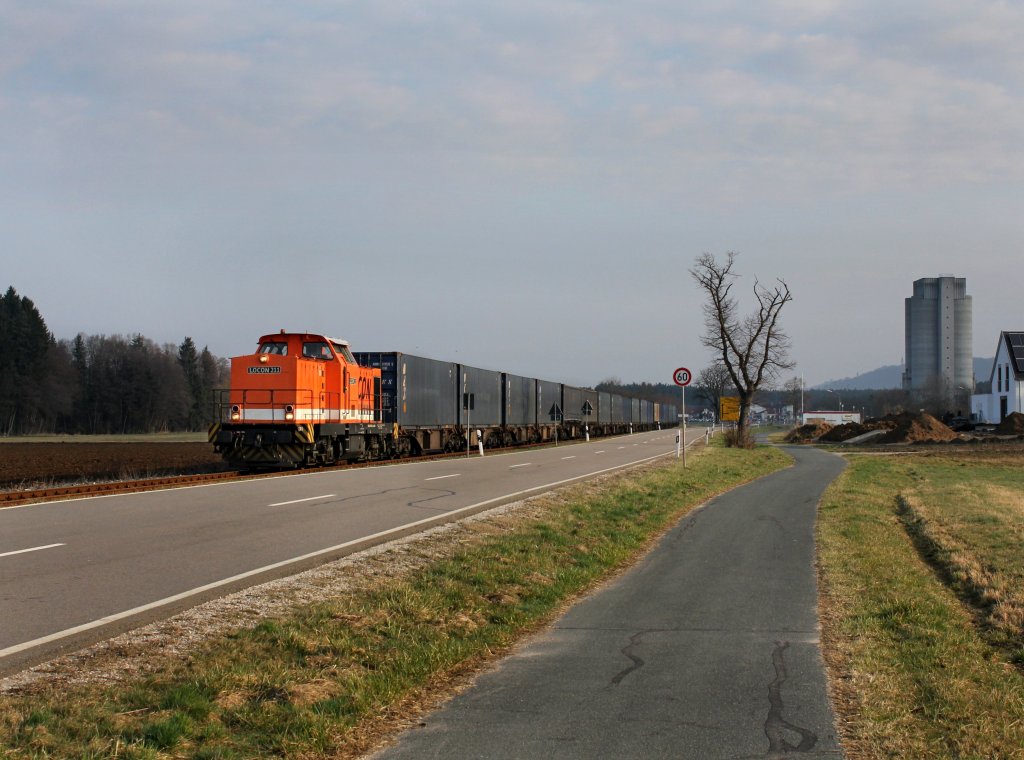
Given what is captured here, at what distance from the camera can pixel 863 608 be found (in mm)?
9234

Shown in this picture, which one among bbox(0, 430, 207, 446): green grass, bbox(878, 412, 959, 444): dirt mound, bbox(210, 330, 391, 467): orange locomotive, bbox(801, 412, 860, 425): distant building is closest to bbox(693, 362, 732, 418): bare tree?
bbox(801, 412, 860, 425): distant building

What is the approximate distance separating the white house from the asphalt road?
2808 inches

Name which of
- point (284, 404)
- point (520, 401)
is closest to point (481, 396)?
point (520, 401)

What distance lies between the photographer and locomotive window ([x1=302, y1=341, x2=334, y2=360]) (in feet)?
87.5

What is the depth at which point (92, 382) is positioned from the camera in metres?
115

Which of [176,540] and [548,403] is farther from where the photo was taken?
[548,403]

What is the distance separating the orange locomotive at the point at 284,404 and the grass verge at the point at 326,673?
1413 centimetres

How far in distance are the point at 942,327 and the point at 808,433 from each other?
135013 mm

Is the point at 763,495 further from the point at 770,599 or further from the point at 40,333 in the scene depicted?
the point at 40,333

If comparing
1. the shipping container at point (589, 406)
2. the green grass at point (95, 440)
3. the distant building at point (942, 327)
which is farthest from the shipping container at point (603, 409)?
the distant building at point (942, 327)

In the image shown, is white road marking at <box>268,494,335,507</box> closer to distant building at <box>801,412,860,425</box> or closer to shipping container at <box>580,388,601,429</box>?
shipping container at <box>580,388,601,429</box>

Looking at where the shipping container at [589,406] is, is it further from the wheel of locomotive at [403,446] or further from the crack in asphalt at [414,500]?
the crack in asphalt at [414,500]

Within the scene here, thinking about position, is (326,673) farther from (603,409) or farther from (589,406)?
(603,409)

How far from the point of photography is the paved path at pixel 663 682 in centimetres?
521
